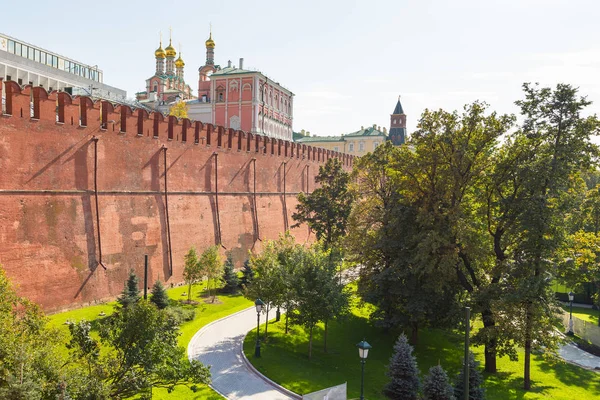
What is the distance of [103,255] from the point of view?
70.1 feet

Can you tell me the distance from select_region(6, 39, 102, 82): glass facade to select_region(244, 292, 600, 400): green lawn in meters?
44.9

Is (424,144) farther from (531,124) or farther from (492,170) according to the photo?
(531,124)

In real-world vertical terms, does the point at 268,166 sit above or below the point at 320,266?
above

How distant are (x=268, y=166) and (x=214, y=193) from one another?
6.94 m

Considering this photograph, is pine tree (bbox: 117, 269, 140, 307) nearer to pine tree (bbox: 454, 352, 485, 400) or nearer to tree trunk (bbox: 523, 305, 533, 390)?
pine tree (bbox: 454, 352, 485, 400)

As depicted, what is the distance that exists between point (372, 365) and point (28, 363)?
13.3m

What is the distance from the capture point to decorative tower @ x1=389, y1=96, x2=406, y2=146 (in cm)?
8562

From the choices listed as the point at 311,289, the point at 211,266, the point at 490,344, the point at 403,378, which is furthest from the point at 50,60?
the point at 490,344

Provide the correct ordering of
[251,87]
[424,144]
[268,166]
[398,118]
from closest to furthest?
1. [424,144]
2. [268,166]
3. [251,87]
4. [398,118]

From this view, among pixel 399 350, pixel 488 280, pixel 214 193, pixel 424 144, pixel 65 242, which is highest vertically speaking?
pixel 424 144

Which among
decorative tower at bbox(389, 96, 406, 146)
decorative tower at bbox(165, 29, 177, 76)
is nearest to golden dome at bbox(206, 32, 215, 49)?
decorative tower at bbox(165, 29, 177, 76)

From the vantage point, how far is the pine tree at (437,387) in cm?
1377

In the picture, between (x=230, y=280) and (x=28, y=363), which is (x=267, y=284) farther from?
(x=28, y=363)

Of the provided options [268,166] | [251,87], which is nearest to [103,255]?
[268,166]
